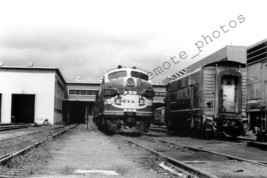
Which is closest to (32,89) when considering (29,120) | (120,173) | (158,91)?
(29,120)

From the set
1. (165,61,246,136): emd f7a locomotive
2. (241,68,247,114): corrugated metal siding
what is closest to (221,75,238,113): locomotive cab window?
(165,61,246,136): emd f7a locomotive

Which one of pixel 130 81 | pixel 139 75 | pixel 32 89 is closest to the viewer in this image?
pixel 130 81

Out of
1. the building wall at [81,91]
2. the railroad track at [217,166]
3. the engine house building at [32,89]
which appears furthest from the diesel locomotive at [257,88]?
the building wall at [81,91]

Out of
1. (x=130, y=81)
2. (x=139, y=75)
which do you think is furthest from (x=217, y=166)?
(x=139, y=75)

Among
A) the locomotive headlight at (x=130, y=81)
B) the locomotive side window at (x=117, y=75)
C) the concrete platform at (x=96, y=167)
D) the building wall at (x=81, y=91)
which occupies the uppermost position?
the building wall at (x=81, y=91)

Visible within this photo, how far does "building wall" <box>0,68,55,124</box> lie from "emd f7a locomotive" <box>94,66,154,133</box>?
94.0 ft

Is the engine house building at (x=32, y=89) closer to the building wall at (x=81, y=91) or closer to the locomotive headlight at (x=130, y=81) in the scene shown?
the building wall at (x=81, y=91)

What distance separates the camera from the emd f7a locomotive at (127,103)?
2108 cm

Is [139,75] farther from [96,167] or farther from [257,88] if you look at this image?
[96,167]

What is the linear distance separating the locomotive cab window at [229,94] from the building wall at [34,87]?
33.5m

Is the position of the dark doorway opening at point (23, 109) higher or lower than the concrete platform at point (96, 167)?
higher

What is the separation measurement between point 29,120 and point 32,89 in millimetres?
7295

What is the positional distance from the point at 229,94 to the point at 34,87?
1390 inches

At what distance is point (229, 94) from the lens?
1906 cm
